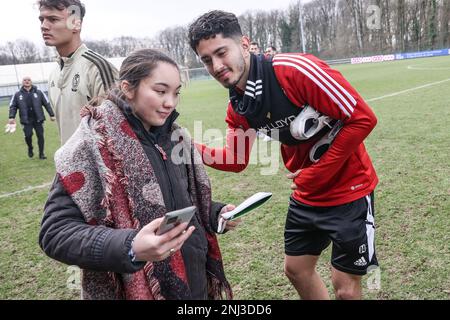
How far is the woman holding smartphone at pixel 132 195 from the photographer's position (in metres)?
1.33

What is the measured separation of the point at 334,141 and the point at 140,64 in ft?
3.93

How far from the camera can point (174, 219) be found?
1.26m

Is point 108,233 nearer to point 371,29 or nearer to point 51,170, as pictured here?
point 51,170

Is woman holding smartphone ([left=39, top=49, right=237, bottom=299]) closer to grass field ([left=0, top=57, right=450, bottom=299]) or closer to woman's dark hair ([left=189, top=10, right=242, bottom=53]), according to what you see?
woman's dark hair ([left=189, top=10, right=242, bottom=53])

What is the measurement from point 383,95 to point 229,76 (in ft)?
46.6

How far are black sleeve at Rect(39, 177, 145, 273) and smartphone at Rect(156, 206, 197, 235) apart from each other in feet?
0.43

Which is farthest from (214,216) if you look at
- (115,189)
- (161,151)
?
(115,189)

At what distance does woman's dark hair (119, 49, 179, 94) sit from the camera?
1.61 meters

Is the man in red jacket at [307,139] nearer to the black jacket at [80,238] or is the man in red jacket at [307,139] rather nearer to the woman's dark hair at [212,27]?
the woman's dark hair at [212,27]

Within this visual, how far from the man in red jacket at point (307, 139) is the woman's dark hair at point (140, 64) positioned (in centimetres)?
57

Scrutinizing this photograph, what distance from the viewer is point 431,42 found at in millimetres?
50094

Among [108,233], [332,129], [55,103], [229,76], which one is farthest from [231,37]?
[55,103]

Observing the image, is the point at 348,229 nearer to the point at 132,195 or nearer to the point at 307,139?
the point at 307,139

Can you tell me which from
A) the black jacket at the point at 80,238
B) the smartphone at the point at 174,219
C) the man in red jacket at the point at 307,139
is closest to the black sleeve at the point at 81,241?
the black jacket at the point at 80,238
